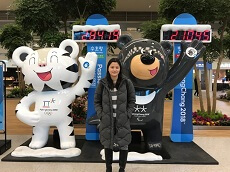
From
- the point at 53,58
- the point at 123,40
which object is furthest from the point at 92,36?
the point at 53,58

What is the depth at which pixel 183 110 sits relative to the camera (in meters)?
4.84

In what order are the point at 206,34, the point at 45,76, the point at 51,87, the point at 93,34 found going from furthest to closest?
the point at 93,34 < the point at 206,34 < the point at 51,87 < the point at 45,76

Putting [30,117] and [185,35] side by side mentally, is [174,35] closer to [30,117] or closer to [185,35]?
[185,35]

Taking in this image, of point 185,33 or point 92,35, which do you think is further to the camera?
point 92,35

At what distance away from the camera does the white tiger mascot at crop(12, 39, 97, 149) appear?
4.00 m

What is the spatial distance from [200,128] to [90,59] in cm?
331

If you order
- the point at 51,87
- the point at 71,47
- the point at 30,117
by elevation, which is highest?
the point at 71,47

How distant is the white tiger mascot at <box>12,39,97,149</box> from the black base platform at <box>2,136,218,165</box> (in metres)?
0.31

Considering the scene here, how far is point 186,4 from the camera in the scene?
20.2 ft

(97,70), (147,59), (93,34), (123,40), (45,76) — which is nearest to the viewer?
(147,59)

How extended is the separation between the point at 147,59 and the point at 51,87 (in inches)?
54.8

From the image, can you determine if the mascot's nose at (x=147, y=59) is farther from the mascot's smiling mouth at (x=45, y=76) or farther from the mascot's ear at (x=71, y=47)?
the mascot's smiling mouth at (x=45, y=76)

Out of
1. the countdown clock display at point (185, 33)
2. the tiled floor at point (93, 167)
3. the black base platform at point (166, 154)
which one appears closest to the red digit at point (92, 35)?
the countdown clock display at point (185, 33)

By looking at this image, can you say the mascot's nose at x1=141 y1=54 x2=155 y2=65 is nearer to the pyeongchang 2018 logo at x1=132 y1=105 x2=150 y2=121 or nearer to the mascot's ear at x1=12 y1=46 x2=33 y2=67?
the pyeongchang 2018 logo at x1=132 y1=105 x2=150 y2=121
